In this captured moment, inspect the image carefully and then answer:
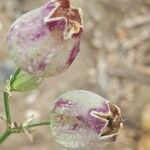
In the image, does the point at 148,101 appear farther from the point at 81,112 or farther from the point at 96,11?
the point at 81,112

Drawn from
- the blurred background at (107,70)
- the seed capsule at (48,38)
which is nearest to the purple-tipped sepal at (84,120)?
the seed capsule at (48,38)

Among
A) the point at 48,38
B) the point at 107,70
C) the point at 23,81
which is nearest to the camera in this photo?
the point at 48,38

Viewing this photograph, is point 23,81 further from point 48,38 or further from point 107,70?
point 107,70

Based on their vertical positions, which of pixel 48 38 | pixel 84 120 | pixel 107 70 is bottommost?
pixel 107 70

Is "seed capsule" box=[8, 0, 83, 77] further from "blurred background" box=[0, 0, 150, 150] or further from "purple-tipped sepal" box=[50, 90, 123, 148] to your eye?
"blurred background" box=[0, 0, 150, 150]

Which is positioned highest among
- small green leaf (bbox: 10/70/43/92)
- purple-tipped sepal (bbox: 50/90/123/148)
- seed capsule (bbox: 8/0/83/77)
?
seed capsule (bbox: 8/0/83/77)

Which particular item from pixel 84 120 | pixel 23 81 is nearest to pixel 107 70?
pixel 23 81

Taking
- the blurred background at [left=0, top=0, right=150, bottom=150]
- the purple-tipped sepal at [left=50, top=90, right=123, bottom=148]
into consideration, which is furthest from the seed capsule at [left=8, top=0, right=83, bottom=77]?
the blurred background at [left=0, top=0, right=150, bottom=150]

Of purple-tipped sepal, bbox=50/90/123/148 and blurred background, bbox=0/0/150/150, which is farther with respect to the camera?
blurred background, bbox=0/0/150/150
